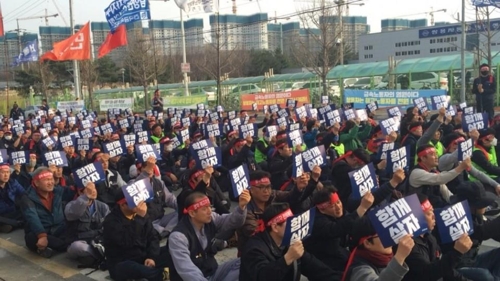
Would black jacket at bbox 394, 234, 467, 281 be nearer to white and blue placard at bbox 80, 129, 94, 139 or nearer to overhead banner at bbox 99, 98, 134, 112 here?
white and blue placard at bbox 80, 129, 94, 139

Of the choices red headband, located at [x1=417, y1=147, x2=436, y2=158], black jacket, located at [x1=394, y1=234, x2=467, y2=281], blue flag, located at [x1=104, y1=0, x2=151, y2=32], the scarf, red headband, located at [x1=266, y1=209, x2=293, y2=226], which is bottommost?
black jacket, located at [x1=394, y1=234, x2=467, y2=281]

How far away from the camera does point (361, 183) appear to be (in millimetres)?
5391

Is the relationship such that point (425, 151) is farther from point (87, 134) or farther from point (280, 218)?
point (87, 134)

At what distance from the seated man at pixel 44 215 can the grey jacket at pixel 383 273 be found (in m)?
4.32

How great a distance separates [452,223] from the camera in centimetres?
368

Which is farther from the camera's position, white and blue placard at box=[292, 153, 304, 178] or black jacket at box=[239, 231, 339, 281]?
white and blue placard at box=[292, 153, 304, 178]

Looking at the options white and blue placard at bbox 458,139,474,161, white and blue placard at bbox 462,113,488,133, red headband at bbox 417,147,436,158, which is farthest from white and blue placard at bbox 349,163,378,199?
white and blue placard at bbox 462,113,488,133

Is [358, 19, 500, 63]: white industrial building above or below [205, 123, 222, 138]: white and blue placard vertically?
above

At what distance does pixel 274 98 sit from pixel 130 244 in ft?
69.1

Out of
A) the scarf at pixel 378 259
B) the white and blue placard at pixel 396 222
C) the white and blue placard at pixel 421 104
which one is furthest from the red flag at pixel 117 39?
the white and blue placard at pixel 396 222

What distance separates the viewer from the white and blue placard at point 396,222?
3.52m

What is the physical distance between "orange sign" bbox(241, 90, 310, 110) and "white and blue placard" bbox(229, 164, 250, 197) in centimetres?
1901

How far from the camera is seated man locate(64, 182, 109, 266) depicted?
21.3ft

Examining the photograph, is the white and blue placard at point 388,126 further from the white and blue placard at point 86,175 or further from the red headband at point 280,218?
the red headband at point 280,218
